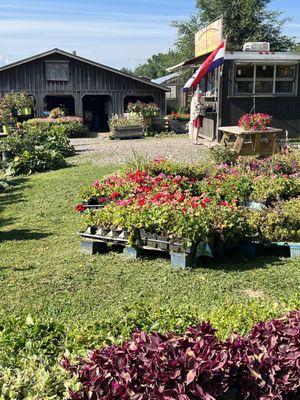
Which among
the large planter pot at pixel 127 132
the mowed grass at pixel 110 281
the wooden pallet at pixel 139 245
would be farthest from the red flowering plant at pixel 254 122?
the large planter pot at pixel 127 132

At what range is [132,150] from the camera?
14.1 metres

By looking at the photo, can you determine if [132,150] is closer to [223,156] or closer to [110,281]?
[223,156]

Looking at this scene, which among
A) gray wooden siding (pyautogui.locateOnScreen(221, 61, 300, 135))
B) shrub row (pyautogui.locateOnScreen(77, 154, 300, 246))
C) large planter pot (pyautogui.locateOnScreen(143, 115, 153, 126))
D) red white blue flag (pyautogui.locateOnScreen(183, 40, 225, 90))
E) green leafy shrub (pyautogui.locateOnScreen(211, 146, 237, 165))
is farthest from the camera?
large planter pot (pyautogui.locateOnScreen(143, 115, 153, 126))

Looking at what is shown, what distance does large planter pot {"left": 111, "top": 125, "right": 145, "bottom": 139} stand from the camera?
897 inches

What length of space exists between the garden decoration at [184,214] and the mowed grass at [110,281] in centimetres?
25

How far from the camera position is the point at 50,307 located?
5176 millimetres

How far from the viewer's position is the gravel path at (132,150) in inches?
617

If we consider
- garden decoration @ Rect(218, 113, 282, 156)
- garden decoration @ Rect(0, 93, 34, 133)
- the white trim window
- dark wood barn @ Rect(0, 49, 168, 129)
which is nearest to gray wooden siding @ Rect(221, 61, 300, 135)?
the white trim window

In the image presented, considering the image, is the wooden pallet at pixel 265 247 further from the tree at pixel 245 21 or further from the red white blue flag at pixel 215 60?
the tree at pixel 245 21

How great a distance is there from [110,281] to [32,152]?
10.6m

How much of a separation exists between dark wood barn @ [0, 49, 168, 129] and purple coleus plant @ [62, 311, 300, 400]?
25897mm

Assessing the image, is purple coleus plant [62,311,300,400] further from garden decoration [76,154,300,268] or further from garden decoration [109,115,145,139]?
garden decoration [109,115,145,139]

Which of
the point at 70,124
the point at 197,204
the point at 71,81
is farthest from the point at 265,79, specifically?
the point at 71,81

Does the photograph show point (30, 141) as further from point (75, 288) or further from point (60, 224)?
point (75, 288)
